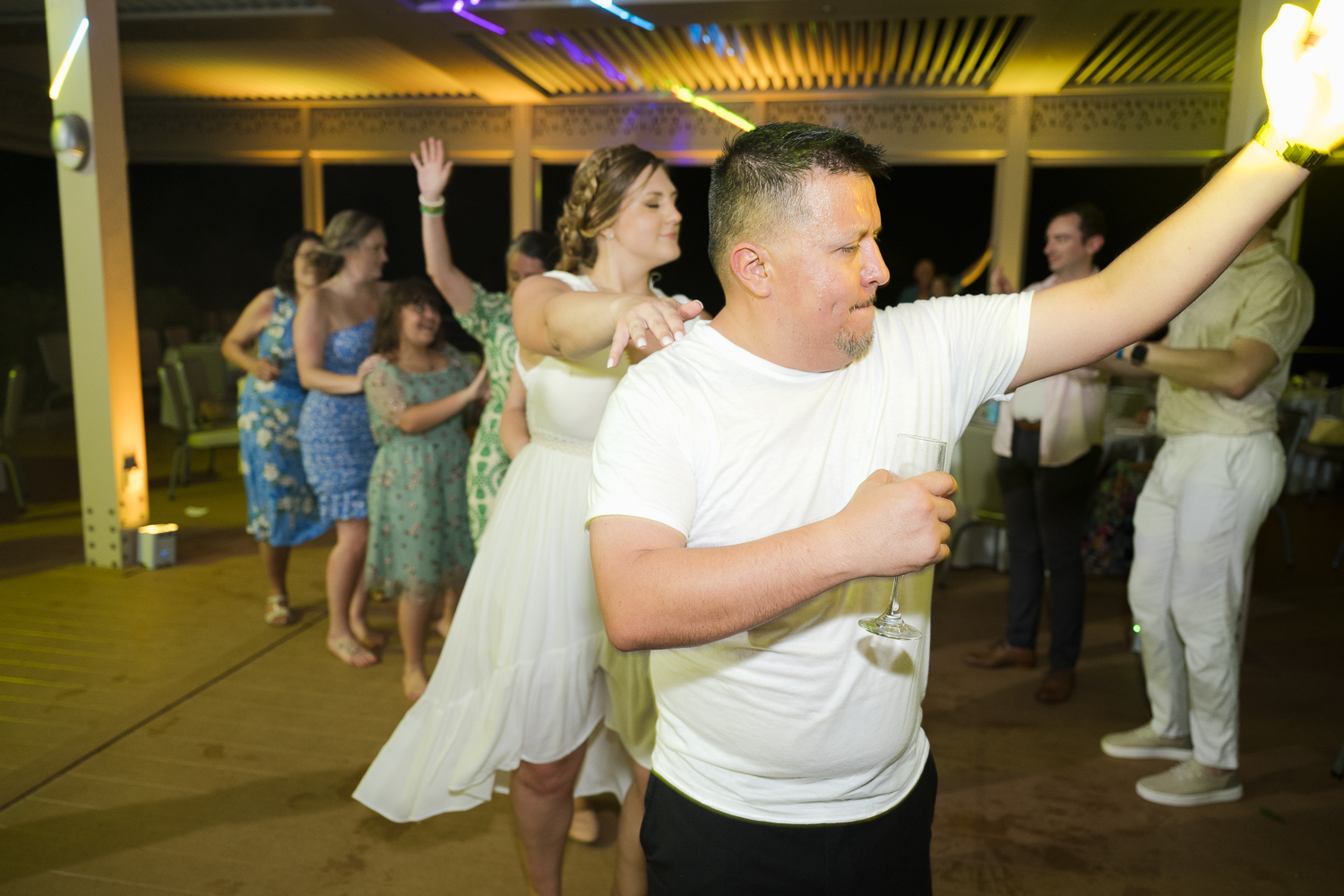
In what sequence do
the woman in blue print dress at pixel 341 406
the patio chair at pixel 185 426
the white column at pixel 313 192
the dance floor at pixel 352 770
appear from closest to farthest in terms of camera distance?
the dance floor at pixel 352 770, the woman in blue print dress at pixel 341 406, the patio chair at pixel 185 426, the white column at pixel 313 192

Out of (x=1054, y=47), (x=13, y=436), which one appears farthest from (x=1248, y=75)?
(x=13, y=436)

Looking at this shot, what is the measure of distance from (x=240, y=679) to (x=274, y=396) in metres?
1.24

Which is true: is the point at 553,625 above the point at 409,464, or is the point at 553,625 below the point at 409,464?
below

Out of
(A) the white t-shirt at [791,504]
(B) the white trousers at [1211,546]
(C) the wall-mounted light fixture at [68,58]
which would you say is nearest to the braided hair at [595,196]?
(A) the white t-shirt at [791,504]

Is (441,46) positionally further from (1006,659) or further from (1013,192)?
(1006,659)

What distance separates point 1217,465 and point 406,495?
2.63m

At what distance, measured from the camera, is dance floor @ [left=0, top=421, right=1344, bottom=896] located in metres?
2.24

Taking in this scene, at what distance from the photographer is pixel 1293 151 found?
1.01 m

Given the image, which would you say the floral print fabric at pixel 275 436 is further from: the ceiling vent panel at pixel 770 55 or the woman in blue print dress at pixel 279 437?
the ceiling vent panel at pixel 770 55

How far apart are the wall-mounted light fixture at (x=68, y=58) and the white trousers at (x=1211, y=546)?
5236 millimetres

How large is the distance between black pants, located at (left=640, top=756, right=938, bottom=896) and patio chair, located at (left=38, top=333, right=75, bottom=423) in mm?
9539

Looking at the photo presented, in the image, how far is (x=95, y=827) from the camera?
93.3 inches

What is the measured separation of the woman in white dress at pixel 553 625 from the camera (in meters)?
1.90

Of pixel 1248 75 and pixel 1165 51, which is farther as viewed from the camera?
pixel 1165 51
